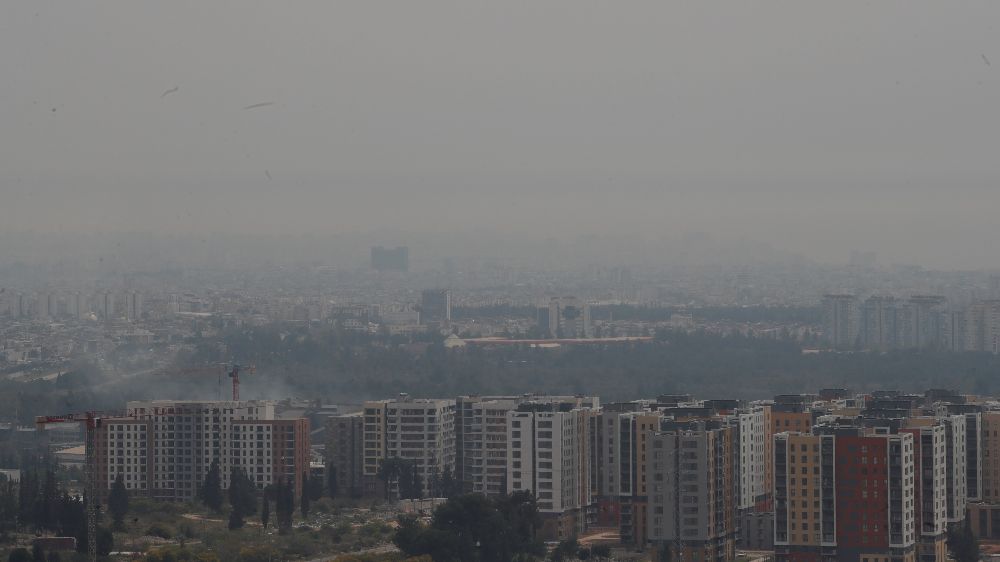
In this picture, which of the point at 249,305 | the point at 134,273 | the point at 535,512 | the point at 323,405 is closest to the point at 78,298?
the point at 134,273

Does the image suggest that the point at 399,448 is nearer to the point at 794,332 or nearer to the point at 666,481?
the point at 666,481

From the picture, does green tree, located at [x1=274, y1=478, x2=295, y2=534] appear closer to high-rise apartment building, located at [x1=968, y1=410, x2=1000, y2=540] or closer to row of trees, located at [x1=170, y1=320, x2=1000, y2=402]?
high-rise apartment building, located at [x1=968, y1=410, x2=1000, y2=540]

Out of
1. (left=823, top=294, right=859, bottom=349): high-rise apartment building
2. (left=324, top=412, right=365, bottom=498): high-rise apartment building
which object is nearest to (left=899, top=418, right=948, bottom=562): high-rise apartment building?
(left=324, top=412, right=365, bottom=498): high-rise apartment building

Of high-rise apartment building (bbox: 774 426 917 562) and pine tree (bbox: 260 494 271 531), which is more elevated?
high-rise apartment building (bbox: 774 426 917 562)

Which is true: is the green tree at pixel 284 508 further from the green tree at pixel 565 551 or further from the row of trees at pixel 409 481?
the green tree at pixel 565 551

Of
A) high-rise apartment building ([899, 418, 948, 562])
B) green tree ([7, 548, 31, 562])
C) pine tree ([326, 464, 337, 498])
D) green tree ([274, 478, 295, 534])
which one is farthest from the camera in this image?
pine tree ([326, 464, 337, 498])

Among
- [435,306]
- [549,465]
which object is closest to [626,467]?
[549,465]
